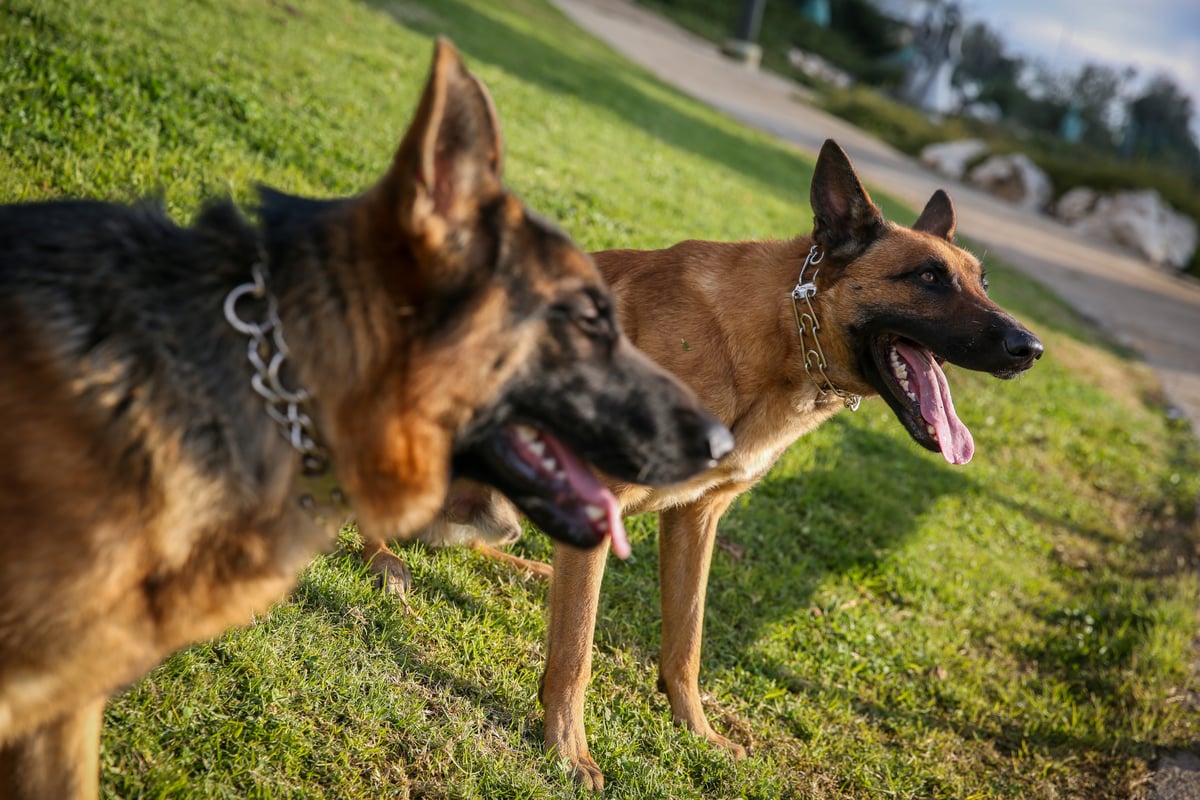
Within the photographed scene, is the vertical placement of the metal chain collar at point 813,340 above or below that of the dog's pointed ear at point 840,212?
below

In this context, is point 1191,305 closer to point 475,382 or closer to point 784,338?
point 784,338

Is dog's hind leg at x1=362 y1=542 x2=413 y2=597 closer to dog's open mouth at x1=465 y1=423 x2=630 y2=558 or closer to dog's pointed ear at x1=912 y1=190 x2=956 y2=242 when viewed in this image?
dog's open mouth at x1=465 y1=423 x2=630 y2=558

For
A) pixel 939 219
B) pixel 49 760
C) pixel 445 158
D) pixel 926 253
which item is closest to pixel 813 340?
pixel 926 253

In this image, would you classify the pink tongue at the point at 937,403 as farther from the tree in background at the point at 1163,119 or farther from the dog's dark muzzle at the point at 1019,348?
the tree in background at the point at 1163,119

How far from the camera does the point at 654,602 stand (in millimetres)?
4816

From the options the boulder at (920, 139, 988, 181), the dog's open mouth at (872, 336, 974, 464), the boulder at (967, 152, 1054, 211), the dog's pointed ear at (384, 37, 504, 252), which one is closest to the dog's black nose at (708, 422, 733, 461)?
the dog's pointed ear at (384, 37, 504, 252)

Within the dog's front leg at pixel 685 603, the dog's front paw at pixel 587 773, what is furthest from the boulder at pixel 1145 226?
the dog's front paw at pixel 587 773

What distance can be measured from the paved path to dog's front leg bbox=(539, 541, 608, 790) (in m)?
11.1

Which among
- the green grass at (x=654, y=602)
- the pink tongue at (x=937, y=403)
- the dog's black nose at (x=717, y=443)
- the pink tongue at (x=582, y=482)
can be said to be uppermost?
the dog's black nose at (x=717, y=443)

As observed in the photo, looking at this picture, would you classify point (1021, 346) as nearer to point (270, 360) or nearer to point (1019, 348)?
point (1019, 348)

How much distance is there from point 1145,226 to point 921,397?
93.8ft

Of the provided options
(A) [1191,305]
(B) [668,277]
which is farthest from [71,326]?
(A) [1191,305]

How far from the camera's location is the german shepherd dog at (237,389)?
200 centimetres

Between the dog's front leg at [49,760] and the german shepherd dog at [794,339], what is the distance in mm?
2108
